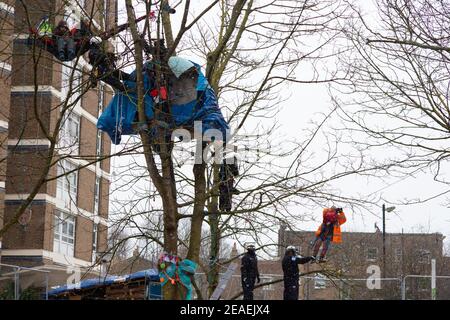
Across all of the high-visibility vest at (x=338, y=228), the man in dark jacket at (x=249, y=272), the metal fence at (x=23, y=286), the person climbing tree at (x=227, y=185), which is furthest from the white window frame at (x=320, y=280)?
the metal fence at (x=23, y=286)

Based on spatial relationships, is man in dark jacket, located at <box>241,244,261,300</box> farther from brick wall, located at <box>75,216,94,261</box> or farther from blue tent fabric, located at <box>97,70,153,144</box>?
brick wall, located at <box>75,216,94,261</box>

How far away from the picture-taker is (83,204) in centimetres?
3725

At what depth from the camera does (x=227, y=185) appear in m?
11.7

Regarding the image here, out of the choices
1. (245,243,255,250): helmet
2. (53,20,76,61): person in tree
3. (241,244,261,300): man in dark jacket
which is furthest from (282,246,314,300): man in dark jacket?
(53,20,76,61): person in tree

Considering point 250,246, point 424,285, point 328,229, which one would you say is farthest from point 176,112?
point 424,285

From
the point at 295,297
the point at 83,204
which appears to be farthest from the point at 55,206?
the point at 295,297

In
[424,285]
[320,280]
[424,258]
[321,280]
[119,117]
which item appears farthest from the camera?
[424,258]

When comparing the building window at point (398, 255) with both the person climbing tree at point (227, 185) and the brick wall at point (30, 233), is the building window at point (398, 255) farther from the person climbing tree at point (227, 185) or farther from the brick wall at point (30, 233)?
the person climbing tree at point (227, 185)

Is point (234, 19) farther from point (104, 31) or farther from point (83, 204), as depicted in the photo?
point (83, 204)

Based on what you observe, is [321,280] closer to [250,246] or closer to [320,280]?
[320,280]

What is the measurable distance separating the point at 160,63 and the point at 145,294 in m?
9.44

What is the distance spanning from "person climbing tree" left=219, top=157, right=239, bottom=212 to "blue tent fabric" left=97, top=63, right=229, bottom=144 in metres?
1.11

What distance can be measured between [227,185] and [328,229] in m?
1.99
